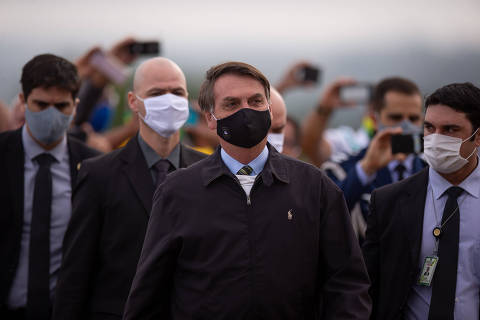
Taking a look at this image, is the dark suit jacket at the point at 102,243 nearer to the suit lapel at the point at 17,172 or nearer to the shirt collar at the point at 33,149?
the suit lapel at the point at 17,172

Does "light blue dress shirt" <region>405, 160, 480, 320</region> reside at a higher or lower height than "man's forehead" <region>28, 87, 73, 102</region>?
lower

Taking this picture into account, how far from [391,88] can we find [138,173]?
2680 millimetres

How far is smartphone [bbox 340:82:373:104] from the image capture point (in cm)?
777

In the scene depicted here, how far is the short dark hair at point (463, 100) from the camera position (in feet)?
14.9

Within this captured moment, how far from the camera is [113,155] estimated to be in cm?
510

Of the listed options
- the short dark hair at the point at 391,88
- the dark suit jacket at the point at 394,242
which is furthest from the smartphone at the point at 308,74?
the dark suit jacket at the point at 394,242

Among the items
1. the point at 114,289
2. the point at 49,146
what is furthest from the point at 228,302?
the point at 49,146

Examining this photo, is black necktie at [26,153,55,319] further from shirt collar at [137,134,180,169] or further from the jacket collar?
the jacket collar

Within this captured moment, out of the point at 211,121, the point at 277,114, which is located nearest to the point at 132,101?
the point at 277,114

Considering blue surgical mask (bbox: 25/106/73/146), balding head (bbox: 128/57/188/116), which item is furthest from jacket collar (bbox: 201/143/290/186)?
blue surgical mask (bbox: 25/106/73/146)

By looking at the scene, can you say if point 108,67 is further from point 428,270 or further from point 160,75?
point 428,270

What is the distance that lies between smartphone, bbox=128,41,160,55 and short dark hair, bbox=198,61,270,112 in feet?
10.2

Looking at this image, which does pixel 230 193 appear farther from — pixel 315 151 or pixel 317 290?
pixel 315 151

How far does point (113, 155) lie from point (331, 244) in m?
2.04
